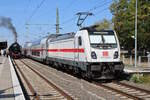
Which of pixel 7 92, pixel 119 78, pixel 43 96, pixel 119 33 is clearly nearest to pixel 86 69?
pixel 119 78

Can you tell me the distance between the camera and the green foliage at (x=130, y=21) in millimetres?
48094

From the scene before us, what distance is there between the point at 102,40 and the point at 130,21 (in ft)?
101

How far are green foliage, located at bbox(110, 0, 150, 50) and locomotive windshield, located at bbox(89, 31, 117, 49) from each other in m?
27.7

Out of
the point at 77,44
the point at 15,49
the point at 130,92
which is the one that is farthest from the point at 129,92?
the point at 15,49

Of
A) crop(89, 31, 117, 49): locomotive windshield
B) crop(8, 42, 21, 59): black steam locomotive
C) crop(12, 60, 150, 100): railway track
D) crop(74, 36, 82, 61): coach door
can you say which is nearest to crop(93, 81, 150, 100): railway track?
crop(12, 60, 150, 100): railway track

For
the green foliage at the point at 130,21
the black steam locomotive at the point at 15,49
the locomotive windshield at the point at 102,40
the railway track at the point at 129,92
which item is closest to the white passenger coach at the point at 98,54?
the locomotive windshield at the point at 102,40

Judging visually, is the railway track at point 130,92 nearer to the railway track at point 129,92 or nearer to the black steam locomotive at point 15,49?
the railway track at point 129,92

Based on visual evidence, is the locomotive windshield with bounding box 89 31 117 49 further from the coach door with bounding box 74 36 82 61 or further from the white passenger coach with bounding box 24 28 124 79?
the coach door with bounding box 74 36 82 61

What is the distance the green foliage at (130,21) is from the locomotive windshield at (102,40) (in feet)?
90.8

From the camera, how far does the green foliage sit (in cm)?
4809

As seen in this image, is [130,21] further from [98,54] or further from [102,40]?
[98,54]

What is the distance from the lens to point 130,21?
5056cm

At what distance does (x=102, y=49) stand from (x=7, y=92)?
7.29 metres

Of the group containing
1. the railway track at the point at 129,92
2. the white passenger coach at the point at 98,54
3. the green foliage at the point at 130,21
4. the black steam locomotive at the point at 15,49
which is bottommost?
the railway track at the point at 129,92
